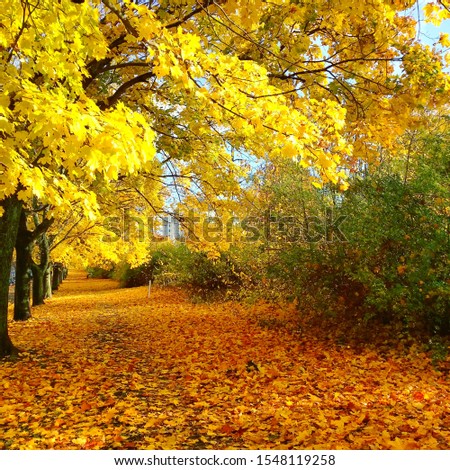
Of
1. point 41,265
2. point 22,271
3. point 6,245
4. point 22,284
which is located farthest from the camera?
point 41,265

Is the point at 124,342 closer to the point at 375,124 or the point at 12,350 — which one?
the point at 12,350

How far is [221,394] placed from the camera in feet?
18.2

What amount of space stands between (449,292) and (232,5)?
4.71 meters

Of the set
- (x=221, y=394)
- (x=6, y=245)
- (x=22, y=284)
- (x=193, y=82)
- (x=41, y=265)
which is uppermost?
(x=193, y=82)

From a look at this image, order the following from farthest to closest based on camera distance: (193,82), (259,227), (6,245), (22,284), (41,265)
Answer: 1. (41,265)
2. (22,284)
3. (259,227)
4. (6,245)
5. (193,82)

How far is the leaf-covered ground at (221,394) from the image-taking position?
4094mm

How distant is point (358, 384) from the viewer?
566 cm

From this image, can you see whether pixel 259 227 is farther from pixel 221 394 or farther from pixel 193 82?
pixel 193 82

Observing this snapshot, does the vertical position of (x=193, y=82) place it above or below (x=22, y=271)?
above

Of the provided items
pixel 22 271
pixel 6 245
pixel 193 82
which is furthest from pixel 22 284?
pixel 193 82

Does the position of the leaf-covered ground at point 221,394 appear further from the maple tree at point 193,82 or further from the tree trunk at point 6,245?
the maple tree at point 193,82

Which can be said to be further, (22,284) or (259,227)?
(22,284)

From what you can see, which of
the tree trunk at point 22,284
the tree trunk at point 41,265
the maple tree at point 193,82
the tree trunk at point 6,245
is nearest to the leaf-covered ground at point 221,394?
the tree trunk at point 6,245

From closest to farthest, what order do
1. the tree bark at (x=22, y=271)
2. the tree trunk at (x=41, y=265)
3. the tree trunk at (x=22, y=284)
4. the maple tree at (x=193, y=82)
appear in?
the maple tree at (x=193, y=82) < the tree bark at (x=22, y=271) < the tree trunk at (x=22, y=284) < the tree trunk at (x=41, y=265)
